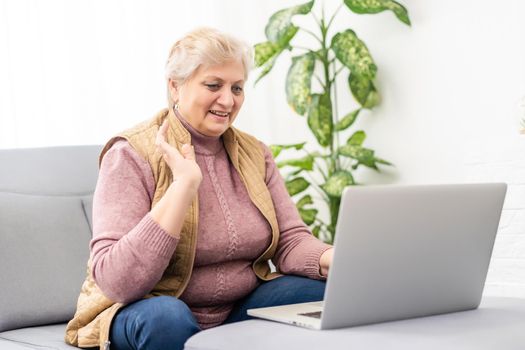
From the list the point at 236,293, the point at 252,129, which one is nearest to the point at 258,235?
the point at 236,293

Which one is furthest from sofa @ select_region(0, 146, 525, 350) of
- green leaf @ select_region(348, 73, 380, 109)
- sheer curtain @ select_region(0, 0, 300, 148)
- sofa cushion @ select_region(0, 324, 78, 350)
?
green leaf @ select_region(348, 73, 380, 109)

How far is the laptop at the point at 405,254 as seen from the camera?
136 cm

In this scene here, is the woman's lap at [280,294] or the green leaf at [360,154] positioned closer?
the woman's lap at [280,294]

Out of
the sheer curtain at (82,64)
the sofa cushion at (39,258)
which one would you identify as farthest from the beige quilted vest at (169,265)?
the sheer curtain at (82,64)

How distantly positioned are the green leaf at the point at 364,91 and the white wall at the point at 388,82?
4 cm

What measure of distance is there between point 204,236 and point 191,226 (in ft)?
0.19

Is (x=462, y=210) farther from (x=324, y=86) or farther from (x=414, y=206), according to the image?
(x=324, y=86)

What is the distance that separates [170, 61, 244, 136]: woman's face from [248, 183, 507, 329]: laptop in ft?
1.61

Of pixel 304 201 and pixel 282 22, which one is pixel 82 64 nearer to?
pixel 282 22

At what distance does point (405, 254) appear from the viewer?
1428mm

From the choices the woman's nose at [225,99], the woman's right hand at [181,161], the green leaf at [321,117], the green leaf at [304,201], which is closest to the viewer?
the woman's right hand at [181,161]

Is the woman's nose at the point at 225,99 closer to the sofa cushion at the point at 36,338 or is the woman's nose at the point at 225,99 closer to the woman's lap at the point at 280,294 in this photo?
the woman's lap at the point at 280,294

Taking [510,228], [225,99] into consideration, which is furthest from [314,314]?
[510,228]

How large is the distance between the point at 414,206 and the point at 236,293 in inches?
23.0
